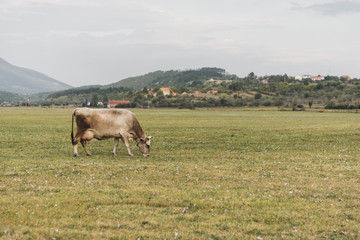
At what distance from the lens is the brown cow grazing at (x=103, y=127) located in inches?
862

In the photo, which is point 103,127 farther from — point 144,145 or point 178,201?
point 178,201

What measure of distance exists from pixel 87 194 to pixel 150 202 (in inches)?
93.6

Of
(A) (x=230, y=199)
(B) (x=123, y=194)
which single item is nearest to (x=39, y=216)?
(B) (x=123, y=194)

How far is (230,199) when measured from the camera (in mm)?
10828

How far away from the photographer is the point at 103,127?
72.4 ft

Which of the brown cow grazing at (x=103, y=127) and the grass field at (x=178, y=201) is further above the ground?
the brown cow grazing at (x=103, y=127)

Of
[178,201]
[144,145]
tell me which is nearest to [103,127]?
[144,145]

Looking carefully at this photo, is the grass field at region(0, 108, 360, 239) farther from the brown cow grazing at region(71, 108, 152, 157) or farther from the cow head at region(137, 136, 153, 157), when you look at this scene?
the cow head at region(137, 136, 153, 157)

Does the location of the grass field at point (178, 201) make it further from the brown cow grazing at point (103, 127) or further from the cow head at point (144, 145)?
the cow head at point (144, 145)

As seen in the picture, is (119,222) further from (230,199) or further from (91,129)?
(91,129)

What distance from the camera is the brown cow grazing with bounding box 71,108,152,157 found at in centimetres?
2191

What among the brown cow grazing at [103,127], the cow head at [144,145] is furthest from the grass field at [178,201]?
the cow head at [144,145]

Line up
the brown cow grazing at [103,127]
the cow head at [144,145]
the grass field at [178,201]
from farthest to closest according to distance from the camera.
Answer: the cow head at [144,145], the brown cow grazing at [103,127], the grass field at [178,201]

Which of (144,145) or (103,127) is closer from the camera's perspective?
(103,127)
